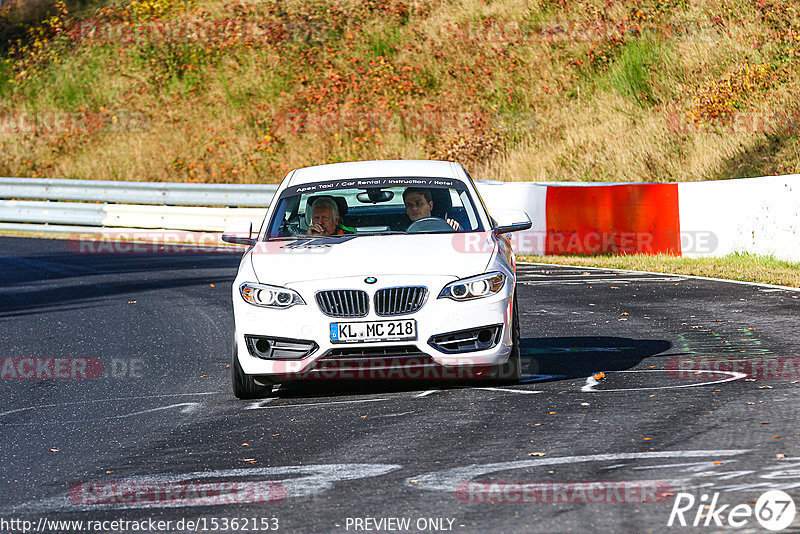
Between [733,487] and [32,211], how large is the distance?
24.9 m

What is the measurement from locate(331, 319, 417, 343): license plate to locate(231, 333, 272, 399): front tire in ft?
2.58

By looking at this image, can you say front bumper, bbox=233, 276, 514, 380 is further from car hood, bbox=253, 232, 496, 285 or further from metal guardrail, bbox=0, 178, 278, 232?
metal guardrail, bbox=0, 178, 278, 232

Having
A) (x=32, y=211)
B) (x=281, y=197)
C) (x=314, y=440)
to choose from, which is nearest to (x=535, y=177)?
(x=32, y=211)

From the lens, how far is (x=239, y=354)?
8.05 m

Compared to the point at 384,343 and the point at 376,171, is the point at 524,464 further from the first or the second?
the point at 376,171

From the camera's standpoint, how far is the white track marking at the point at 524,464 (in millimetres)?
5703

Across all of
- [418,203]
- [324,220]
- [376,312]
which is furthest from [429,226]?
[376,312]

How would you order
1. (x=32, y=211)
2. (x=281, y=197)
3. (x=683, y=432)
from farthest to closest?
(x=32, y=211) < (x=281, y=197) < (x=683, y=432)

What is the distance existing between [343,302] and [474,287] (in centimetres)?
87

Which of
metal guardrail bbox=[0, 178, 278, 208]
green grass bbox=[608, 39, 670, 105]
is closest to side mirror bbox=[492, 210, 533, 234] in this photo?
metal guardrail bbox=[0, 178, 278, 208]

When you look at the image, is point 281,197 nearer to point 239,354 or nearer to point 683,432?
point 239,354

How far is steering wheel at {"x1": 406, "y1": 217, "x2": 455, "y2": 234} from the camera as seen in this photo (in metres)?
8.83

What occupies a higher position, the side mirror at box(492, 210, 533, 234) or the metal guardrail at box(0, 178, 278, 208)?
the side mirror at box(492, 210, 533, 234)

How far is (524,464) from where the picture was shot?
593 centimetres
